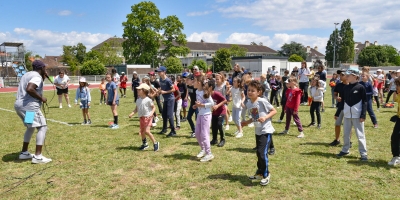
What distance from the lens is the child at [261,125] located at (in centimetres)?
468

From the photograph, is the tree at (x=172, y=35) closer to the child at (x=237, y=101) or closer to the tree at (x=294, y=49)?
the child at (x=237, y=101)

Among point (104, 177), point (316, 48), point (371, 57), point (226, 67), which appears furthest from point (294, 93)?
point (316, 48)

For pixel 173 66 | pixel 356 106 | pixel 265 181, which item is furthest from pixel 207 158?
pixel 173 66

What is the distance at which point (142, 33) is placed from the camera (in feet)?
179

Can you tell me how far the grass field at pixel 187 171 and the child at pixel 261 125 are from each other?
0.26 metres

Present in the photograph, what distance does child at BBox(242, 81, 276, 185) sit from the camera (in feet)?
15.3

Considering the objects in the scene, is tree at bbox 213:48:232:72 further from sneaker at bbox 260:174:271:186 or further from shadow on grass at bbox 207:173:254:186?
sneaker at bbox 260:174:271:186

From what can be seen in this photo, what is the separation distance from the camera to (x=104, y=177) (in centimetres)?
518

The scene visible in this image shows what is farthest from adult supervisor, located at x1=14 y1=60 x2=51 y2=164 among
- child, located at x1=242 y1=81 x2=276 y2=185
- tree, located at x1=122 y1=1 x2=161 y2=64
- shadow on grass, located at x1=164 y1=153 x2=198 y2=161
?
tree, located at x1=122 y1=1 x2=161 y2=64

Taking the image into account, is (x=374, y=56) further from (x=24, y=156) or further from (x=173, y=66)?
(x=24, y=156)

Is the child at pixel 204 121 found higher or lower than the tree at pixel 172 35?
lower

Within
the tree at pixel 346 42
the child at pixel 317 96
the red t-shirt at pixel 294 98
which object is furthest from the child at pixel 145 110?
the tree at pixel 346 42

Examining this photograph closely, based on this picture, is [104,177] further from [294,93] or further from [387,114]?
[387,114]

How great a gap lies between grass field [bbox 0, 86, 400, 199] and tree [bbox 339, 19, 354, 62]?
288ft
